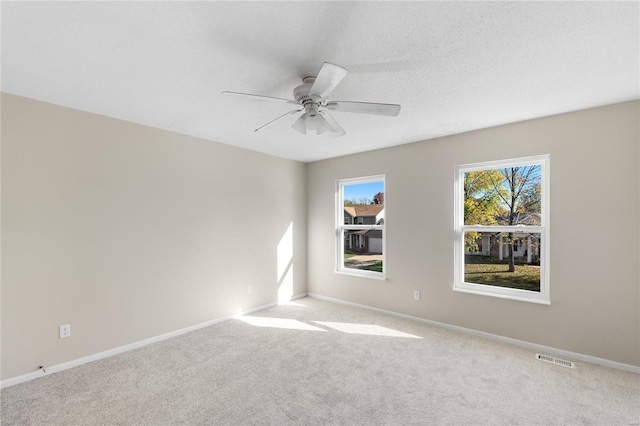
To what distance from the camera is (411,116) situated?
294 centimetres

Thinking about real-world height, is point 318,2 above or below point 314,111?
above

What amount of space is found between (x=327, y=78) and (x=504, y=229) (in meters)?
2.77

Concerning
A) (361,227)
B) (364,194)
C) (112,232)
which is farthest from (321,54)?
(361,227)

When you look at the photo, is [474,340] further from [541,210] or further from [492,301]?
[541,210]

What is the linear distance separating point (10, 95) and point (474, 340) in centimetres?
497

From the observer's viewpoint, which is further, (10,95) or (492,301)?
(492,301)

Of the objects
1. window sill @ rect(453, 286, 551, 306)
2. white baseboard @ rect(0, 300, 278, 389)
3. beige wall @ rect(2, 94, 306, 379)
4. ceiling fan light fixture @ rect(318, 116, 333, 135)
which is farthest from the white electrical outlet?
window sill @ rect(453, 286, 551, 306)

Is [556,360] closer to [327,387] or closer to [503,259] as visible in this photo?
[503,259]

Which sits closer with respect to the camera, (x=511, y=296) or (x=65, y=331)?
(x=65, y=331)

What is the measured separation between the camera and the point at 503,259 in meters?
3.35

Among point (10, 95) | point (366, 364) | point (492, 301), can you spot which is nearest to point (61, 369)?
point (10, 95)

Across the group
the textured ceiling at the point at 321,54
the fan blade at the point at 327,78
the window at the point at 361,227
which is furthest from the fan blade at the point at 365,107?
the window at the point at 361,227

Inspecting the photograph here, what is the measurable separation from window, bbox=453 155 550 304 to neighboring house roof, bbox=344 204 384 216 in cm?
119

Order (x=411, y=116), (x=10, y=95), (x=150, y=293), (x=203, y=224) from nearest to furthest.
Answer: (x=10, y=95)
(x=411, y=116)
(x=150, y=293)
(x=203, y=224)
